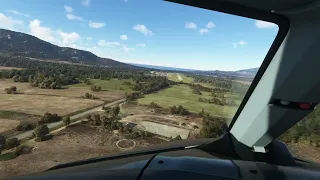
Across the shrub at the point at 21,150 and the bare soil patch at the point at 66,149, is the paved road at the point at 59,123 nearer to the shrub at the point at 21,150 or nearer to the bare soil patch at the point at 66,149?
the bare soil patch at the point at 66,149

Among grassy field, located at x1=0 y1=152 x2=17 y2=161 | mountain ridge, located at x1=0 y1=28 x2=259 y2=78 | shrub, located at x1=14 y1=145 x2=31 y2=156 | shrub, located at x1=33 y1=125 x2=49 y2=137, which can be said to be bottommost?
grassy field, located at x1=0 y1=152 x2=17 y2=161

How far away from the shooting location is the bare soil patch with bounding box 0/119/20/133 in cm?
3656

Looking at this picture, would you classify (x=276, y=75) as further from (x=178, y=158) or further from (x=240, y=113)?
(x=178, y=158)

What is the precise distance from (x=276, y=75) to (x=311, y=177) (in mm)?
661

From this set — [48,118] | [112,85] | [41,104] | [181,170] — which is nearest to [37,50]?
[112,85]

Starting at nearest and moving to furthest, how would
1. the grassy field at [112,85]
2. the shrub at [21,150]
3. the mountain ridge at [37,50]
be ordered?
the shrub at [21,150] → the grassy field at [112,85] → the mountain ridge at [37,50]

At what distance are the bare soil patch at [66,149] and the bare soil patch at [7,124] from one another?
7.98m

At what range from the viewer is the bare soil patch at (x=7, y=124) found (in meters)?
36.6

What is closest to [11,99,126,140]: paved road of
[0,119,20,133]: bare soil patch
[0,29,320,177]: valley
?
[0,29,320,177]: valley

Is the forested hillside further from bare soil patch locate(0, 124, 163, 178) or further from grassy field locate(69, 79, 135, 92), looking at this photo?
bare soil patch locate(0, 124, 163, 178)

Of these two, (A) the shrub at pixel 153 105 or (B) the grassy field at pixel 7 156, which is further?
(A) the shrub at pixel 153 105

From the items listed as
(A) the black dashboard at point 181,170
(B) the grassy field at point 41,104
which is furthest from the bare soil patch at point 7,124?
(A) the black dashboard at point 181,170

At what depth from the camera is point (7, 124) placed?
124 ft

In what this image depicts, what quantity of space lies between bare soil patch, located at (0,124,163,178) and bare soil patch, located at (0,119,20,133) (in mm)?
7982
